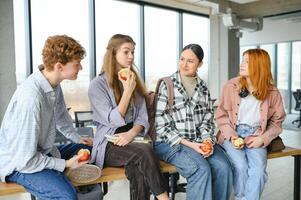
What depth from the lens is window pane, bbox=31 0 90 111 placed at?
5.24m

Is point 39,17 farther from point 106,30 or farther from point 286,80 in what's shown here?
point 286,80

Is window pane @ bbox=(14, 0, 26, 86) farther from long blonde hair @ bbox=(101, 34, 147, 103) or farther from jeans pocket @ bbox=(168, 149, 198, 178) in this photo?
jeans pocket @ bbox=(168, 149, 198, 178)

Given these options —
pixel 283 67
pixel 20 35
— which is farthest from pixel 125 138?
pixel 283 67

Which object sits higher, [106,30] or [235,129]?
[106,30]

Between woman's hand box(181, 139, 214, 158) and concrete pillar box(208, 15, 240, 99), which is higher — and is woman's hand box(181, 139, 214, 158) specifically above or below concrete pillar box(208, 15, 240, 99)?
below

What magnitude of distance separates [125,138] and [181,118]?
0.44 m

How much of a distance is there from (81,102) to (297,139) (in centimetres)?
454

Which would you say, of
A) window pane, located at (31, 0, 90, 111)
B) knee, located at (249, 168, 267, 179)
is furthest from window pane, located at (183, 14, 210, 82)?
knee, located at (249, 168, 267, 179)

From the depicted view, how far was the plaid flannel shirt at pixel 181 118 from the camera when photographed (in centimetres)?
195

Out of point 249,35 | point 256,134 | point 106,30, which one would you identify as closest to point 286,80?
point 249,35

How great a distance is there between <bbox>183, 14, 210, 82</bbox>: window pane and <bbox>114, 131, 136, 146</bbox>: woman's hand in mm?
6032

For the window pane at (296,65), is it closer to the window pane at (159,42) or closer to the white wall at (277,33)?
the white wall at (277,33)

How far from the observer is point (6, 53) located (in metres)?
4.13

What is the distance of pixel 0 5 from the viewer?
4074mm
